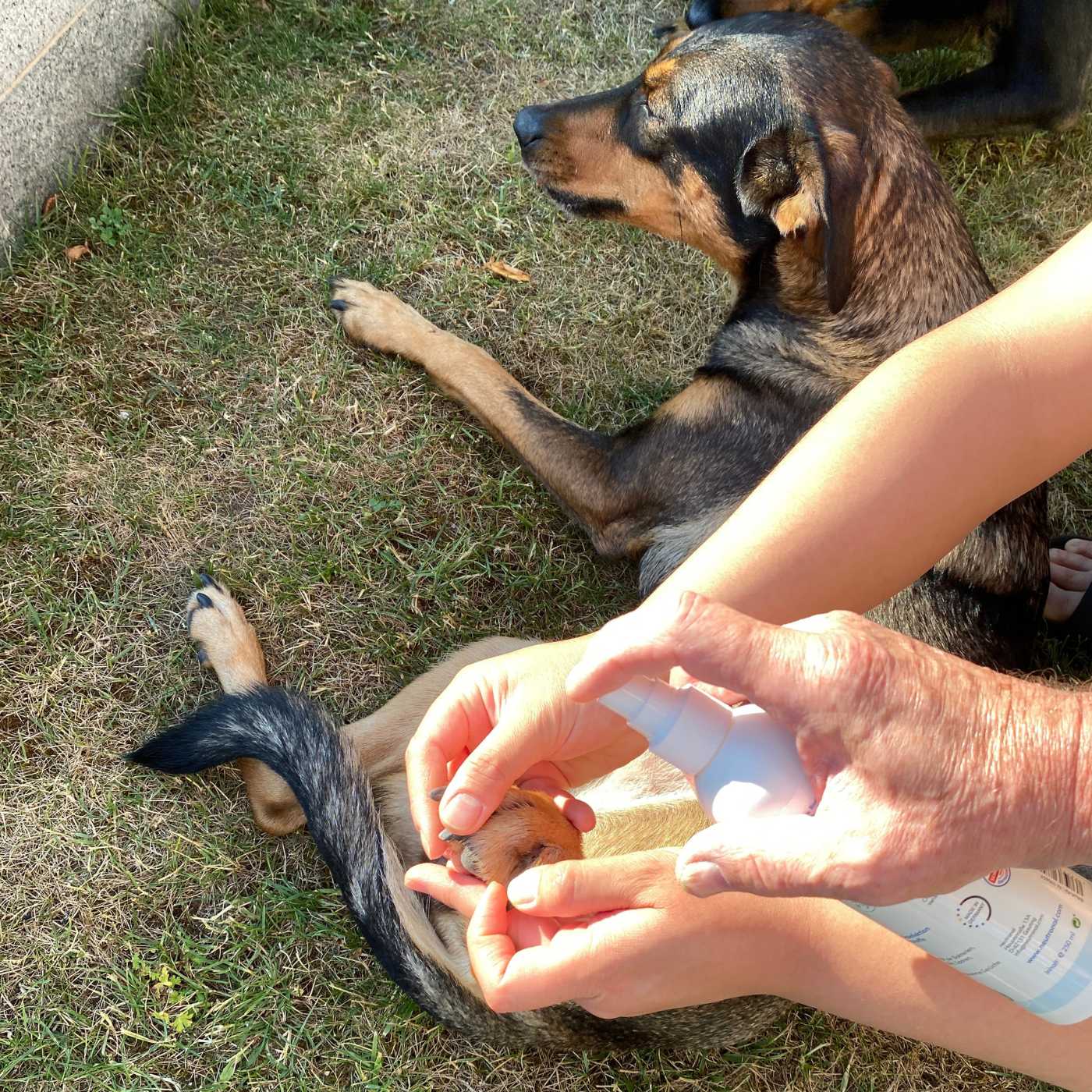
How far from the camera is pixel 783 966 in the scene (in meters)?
2.16

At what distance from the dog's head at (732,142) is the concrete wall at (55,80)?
1635 millimetres

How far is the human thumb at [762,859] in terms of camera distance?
1205 mm

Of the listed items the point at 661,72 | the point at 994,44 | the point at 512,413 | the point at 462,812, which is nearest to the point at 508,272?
the point at 512,413

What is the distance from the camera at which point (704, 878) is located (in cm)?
127

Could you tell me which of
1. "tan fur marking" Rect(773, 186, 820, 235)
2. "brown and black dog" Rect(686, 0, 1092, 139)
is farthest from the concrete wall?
"tan fur marking" Rect(773, 186, 820, 235)

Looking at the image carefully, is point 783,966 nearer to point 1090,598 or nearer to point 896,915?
point 896,915

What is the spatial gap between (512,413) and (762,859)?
233 centimetres

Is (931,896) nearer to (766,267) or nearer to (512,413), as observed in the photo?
(766,267)

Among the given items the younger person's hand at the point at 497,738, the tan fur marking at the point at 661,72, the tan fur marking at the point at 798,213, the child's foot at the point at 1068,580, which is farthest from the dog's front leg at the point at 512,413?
the child's foot at the point at 1068,580

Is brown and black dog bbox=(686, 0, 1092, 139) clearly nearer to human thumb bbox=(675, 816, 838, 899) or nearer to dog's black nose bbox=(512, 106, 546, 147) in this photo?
dog's black nose bbox=(512, 106, 546, 147)

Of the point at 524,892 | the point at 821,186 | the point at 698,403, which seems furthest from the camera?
the point at 698,403

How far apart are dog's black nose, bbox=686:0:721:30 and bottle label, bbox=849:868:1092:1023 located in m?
3.39

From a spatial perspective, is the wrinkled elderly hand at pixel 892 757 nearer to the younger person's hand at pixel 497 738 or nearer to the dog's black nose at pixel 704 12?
the younger person's hand at pixel 497 738

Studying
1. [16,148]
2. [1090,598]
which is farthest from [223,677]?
[1090,598]
